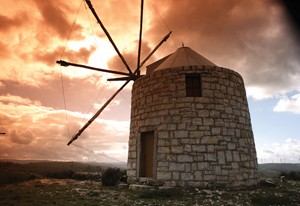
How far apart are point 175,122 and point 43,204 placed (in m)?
4.54

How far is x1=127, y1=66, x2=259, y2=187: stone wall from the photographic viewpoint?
620 cm

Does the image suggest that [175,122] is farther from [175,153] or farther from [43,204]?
[43,204]

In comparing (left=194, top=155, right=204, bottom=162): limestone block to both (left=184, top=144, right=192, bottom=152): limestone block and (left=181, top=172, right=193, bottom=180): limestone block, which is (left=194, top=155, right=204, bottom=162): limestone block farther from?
(left=181, top=172, right=193, bottom=180): limestone block

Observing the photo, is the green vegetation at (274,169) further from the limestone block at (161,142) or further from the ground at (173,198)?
the limestone block at (161,142)

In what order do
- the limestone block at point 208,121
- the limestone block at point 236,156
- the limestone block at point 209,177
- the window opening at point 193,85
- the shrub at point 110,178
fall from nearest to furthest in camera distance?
1. the limestone block at point 209,177
2. the limestone block at point 236,156
3. the limestone block at point 208,121
4. the window opening at point 193,85
5. the shrub at point 110,178

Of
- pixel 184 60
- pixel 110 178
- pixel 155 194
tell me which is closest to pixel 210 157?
pixel 155 194

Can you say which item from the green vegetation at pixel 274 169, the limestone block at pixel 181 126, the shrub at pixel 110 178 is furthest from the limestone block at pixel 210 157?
the green vegetation at pixel 274 169

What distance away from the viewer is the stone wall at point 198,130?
6.20m

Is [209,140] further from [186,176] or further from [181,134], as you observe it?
[186,176]

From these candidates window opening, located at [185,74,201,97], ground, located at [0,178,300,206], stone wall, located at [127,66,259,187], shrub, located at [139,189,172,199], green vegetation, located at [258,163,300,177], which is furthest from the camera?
green vegetation, located at [258,163,300,177]

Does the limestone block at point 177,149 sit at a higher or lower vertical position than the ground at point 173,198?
higher

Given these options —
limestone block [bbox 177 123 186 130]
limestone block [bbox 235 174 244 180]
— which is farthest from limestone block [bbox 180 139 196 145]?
limestone block [bbox 235 174 244 180]

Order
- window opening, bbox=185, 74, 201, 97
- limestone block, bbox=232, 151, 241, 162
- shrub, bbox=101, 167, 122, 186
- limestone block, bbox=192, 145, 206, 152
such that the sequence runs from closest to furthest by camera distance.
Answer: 1. limestone block, bbox=192, 145, 206, 152
2. limestone block, bbox=232, 151, 241, 162
3. window opening, bbox=185, 74, 201, 97
4. shrub, bbox=101, 167, 122, 186

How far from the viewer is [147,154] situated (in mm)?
7332
